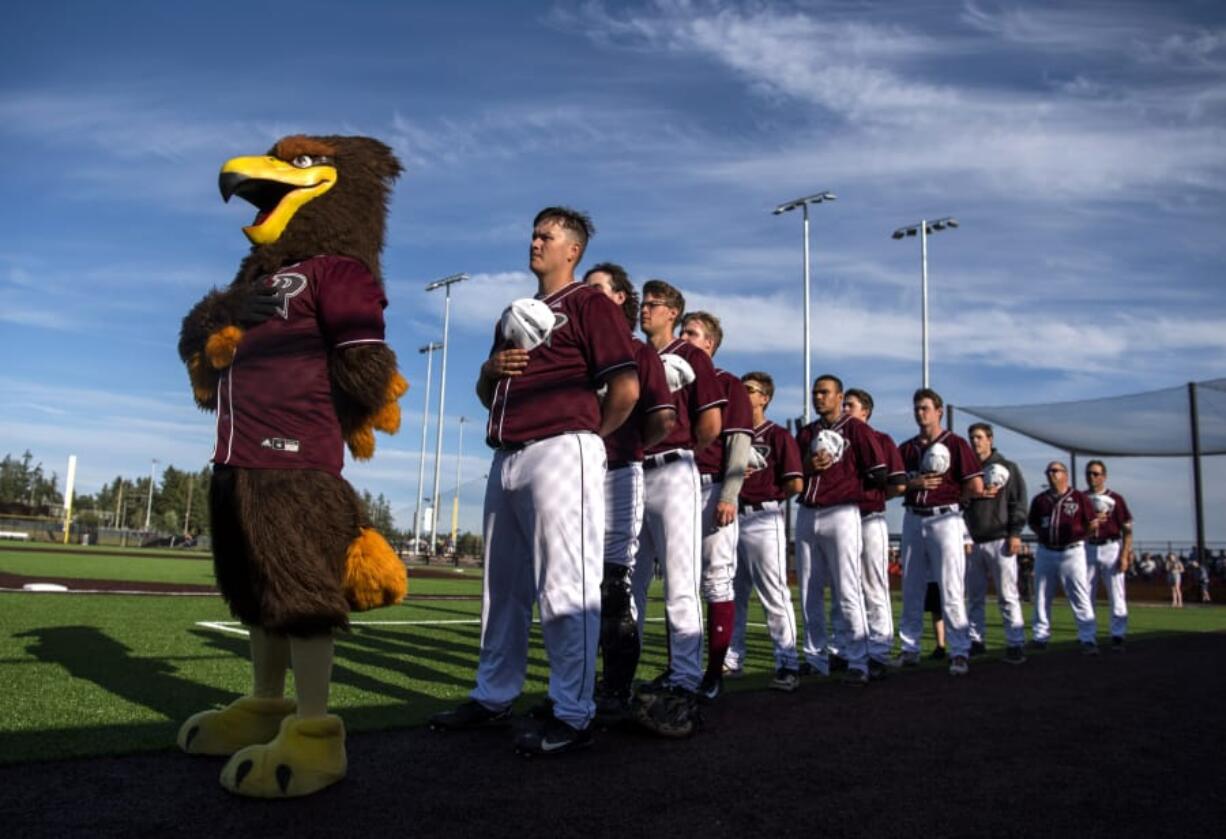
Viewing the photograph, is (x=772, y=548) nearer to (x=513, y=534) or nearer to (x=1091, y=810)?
(x=513, y=534)

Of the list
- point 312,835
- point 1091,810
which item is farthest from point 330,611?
point 1091,810

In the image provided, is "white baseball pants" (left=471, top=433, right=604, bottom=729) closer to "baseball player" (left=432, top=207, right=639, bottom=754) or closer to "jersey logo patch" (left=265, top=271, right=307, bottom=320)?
"baseball player" (left=432, top=207, right=639, bottom=754)

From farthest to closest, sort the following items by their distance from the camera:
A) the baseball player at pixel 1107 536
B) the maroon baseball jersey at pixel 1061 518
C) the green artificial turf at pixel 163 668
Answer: the baseball player at pixel 1107 536 → the maroon baseball jersey at pixel 1061 518 → the green artificial turf at pixel 163 668

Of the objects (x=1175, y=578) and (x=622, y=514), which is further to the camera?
(x=1175, y=578)

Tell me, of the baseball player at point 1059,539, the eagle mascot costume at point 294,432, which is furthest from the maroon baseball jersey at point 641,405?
the baseball player at point 1059,539

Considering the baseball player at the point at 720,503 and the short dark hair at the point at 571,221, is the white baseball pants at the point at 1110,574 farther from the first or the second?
the short dark hair at the point at 571,221

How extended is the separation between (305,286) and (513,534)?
1.40 m

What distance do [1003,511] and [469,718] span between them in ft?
24.4

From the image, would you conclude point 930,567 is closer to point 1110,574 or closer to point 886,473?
point 886,473

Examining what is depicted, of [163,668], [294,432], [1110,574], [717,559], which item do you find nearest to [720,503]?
[717,559]

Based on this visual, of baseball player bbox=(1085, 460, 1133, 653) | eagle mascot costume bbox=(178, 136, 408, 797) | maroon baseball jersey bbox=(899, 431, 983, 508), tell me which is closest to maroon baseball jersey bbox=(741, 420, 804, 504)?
maroon baseball jersey bbox=(899, 431, 983, 508)

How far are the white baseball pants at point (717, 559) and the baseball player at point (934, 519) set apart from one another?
10.6ft

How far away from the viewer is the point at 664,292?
18.7ft

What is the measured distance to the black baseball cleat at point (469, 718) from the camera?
4.04 m
